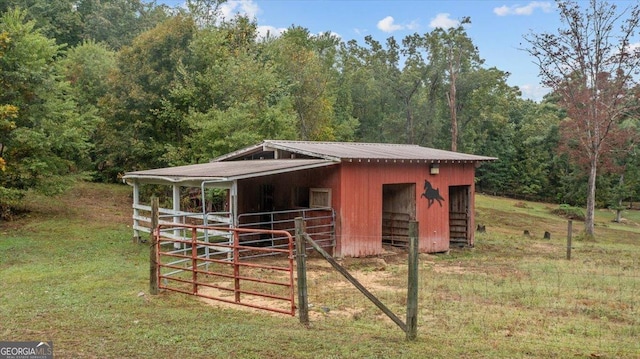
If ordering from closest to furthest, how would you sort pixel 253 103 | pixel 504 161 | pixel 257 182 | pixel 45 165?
pixel 257 182, pixel 45 165, pixel 253 103, pixel 504 161


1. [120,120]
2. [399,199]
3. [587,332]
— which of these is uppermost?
[120,120]

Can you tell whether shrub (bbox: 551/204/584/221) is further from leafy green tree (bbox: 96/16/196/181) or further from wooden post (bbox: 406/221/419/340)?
wooden post (bbox: 406/221/419/340)

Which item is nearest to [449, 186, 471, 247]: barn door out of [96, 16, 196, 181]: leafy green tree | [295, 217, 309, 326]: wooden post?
[295, 217, 309, 326]: wooden post

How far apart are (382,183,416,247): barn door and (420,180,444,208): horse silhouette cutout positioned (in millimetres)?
463

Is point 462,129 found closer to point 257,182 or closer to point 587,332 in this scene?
point 257,182

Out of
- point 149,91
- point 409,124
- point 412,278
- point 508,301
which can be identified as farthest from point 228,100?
point 409,124

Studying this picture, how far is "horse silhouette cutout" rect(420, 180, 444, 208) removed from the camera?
1412 centimetres

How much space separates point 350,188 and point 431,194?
3223mm

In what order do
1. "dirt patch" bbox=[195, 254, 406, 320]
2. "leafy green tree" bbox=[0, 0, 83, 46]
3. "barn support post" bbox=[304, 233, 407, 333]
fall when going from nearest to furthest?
"barn support post" bbox=[304, 233, 407, 333], "dirt patch" bbox=[195, 254, 406, 320], "leafy green tree" bbox=[0, 0, 83, 46]

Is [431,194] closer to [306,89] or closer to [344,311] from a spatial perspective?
[344,311]

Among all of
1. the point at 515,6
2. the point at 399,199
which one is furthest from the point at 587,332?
the point at 515,6

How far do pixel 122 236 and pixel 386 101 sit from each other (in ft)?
106

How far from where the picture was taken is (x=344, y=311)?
696 centimetres

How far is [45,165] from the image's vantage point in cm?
1638
